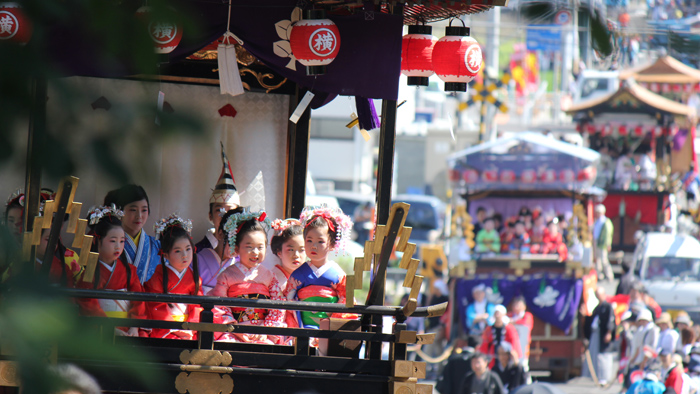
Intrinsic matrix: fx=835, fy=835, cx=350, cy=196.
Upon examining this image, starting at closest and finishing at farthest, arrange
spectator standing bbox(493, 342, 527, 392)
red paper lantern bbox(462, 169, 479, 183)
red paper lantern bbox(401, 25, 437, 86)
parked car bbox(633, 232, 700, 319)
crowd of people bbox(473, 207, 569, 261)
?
red paper lantern bbox(401, 25, 437, 86) < spectator standing bbox(493, 342, 527, 392) < crowd of people bbox(473, 207, 569, 261) < parked car bbox(633, 232, 700, 319) < red paper lantern bbox(462, 169, 479, 183)

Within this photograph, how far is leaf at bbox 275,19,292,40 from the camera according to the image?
4672 millimetres

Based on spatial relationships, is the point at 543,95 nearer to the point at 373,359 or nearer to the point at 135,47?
the point at 373,359

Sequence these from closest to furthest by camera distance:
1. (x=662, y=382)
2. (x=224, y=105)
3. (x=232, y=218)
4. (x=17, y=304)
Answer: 1. (x=17, y=304)
2. (x=232, y=218)
3. (x=224, y=105)
4. (x=662, y=382)

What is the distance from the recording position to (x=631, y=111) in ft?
70.0

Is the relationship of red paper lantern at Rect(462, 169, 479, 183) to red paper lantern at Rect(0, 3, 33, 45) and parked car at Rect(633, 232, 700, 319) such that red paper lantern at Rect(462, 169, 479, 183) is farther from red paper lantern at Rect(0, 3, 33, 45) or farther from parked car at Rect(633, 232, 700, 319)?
red paper lantern at Rect(0, 3, 33, 45)

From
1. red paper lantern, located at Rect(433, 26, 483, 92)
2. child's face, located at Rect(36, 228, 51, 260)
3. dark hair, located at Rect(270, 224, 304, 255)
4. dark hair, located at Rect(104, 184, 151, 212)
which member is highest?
red paper lantern, located at Rect(433, 26, 483, 92)

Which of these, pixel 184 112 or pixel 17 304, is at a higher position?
pixel 184 112

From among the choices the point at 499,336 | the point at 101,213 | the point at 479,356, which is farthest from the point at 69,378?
the point at 499,336

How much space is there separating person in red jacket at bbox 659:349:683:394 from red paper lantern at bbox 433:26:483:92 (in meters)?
5.26

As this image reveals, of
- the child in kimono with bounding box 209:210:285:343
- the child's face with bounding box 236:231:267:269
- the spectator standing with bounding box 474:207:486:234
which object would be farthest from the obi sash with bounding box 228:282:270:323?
the spectator standing with bounding box 474:207:486:234

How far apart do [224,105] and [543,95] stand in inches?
857

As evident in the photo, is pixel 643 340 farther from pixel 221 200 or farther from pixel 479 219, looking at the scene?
pixel 221 200

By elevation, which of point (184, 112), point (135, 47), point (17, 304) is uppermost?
point (135, 47)

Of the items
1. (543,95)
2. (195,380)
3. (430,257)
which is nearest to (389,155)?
(195,380)
